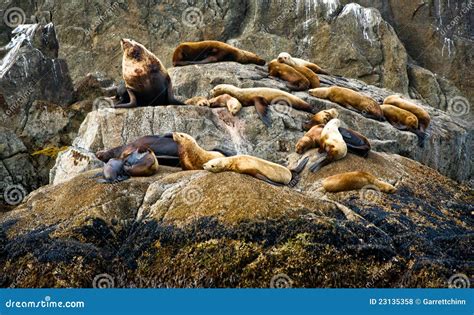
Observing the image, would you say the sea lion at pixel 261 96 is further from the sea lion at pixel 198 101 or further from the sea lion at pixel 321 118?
the sea lion at pixel 321 118

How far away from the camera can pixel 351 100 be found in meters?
12.5

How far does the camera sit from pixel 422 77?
2569 centimetres

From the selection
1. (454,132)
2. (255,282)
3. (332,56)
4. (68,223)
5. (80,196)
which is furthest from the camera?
(332,56)

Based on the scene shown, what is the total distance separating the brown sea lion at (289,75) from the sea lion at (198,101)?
6.07ft

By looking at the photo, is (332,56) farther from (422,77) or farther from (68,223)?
(68,223)

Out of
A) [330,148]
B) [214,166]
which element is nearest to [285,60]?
[330,148]

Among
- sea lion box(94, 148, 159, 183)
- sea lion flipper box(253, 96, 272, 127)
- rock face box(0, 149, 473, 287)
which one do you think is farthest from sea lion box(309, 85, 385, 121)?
sea lion box(94, 148, 159, 183)

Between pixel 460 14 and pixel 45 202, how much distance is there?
22740 mm

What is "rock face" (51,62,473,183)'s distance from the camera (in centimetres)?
1049

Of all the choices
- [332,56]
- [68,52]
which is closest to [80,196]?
[332,56]

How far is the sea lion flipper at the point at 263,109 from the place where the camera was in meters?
10.9

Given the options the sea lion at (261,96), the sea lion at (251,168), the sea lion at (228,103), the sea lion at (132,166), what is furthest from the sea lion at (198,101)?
the sea lion at (251,168)

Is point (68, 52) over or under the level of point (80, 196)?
under

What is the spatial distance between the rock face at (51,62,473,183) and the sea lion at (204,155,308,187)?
1727 mm
